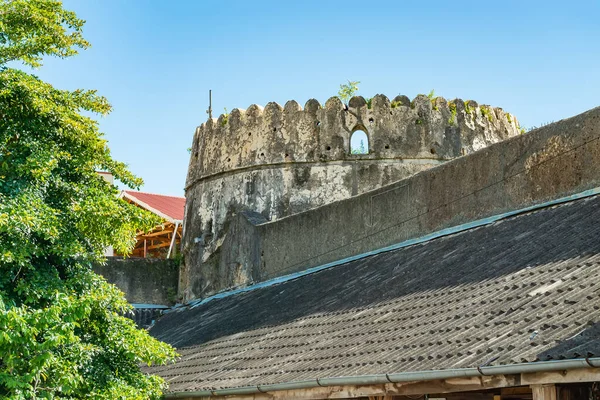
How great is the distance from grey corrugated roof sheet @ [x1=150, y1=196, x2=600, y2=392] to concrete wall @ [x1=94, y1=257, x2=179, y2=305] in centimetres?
595

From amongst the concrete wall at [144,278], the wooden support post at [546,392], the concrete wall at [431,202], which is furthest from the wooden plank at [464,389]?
the concrete wall at [144,278]

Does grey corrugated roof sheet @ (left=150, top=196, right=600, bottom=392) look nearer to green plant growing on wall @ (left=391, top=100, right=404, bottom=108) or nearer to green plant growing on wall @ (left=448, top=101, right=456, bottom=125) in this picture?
green plant growing on wall @ (left=391, top=100, right=404, bottom=108)

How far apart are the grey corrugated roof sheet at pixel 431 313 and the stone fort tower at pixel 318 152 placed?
4.47m

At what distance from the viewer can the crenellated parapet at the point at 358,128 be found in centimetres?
1897

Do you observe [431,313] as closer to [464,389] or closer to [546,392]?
[464,389]

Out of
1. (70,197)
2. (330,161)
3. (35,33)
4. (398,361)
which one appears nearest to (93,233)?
(70,197)

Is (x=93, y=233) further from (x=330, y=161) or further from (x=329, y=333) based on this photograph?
(x=330, y=161)

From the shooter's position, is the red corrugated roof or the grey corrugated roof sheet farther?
the red corrugated roof

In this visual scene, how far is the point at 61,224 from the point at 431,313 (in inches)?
163

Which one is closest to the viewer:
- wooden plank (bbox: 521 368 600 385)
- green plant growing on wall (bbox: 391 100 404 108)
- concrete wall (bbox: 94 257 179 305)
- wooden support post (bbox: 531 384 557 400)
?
wooden plank (bbox: 521 368 600 385)

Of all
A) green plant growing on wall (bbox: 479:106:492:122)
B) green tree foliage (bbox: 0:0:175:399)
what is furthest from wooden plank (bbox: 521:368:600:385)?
green plant growing on wall (bbox: 479:106:492:122)

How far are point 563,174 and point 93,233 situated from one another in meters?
5.38

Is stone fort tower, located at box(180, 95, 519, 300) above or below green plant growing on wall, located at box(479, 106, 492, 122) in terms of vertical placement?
below

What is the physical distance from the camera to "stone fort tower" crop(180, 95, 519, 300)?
18.9m
